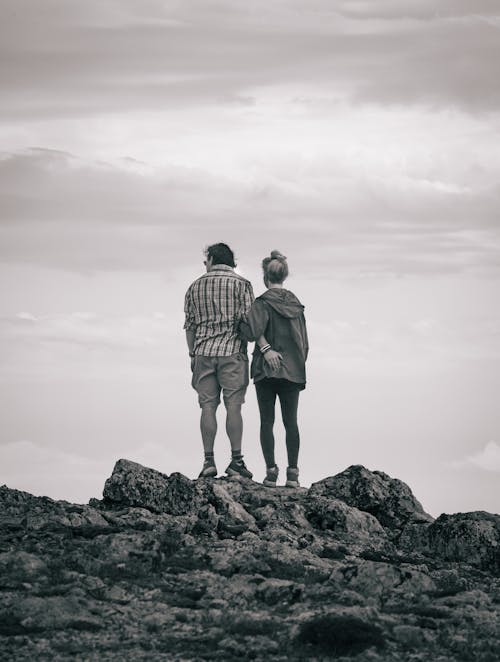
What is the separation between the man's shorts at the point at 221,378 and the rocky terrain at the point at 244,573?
1710mm

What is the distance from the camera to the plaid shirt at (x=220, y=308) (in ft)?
72.9

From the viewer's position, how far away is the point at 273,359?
71.8 feet

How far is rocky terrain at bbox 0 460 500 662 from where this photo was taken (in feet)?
48.0

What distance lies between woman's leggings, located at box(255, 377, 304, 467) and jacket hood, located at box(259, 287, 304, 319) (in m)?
1.36

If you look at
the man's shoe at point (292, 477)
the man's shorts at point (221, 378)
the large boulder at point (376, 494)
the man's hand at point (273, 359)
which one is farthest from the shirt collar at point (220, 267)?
the large boulder at point (376, 494)

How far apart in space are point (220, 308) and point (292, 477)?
3.80m

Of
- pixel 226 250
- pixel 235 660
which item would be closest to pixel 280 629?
pixel 235 660

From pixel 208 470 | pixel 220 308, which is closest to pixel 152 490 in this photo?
pixel 208 470

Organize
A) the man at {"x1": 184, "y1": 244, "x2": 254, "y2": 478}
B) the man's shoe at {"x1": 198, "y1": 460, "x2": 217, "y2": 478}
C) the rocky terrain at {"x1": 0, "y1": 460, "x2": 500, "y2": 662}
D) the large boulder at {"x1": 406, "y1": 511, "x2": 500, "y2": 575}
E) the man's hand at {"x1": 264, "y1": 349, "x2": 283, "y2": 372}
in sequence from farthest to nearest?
the man's shoe at {"x1": 198, "y1": 460, "x2": 217, "y2": 478}, the man at {"x1": 184, "y1": 244, "x2": 254, "y2": 478}, the man's hand at {"x1": 264, "y1": 349, "x2": 283, "y2": 372}, the large boulder at {"x1": 406, "y1": 511, "x2": 500, "y2": 575}, the rocky terrain at {"x1": 0, "y1": 460, "x2": 500, "y2": 662}

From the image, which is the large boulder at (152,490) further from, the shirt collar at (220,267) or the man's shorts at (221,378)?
the shirt collar at (220,267)

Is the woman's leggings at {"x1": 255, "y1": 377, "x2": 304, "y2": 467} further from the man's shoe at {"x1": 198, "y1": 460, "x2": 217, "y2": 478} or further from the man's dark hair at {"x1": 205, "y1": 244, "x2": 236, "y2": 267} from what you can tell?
the man's dark hair at {"x1": 205, "y1": 244, "x2": 236, "y2": 267}

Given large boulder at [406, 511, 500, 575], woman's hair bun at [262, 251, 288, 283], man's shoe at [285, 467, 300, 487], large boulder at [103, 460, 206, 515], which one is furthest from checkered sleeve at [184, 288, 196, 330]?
large boulder at [406, 511, 500, 575]

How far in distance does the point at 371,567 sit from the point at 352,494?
572 centimetres

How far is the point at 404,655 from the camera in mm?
14469
